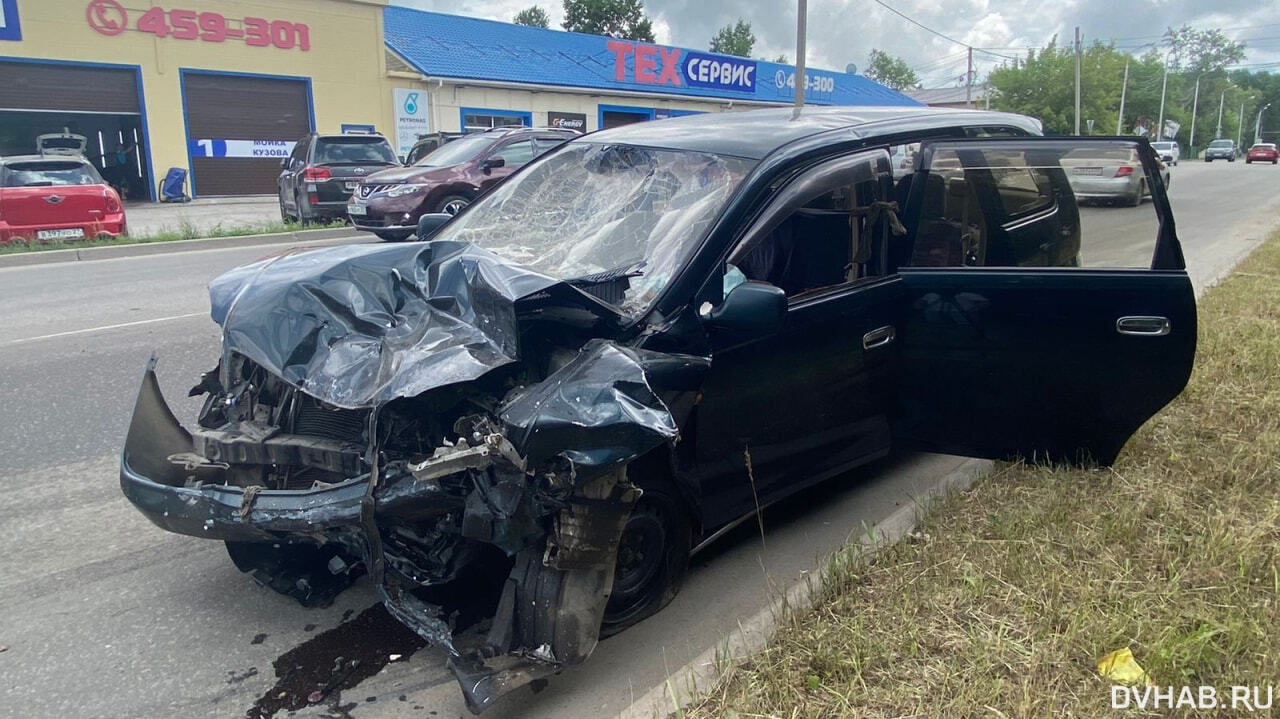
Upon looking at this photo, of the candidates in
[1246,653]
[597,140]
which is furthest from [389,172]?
[1246,653]

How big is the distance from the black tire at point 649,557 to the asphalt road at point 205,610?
86 millimetres

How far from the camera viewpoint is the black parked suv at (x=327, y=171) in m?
15.7

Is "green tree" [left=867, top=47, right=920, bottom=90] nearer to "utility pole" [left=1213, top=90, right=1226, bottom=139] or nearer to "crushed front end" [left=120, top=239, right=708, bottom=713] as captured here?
"utility pole" [left=1213, top=90, right=1226, bottom=139]

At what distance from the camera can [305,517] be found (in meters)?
2.65

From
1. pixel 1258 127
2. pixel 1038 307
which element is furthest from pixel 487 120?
pixel 1258 127

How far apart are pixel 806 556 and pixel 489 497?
170 centimetres

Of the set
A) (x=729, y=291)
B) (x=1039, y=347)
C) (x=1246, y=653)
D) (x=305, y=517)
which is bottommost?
(x=1246, y=653)

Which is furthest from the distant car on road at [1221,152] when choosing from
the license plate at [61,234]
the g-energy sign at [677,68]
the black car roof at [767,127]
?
the black car roof at [767,127]

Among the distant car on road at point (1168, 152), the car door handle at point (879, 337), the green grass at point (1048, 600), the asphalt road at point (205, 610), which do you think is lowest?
the asphalt road at point (205, 610)

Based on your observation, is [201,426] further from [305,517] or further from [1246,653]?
[1246,653]

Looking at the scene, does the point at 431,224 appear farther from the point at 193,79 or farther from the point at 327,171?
the point at 193,79

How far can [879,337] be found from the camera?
3.69 meters

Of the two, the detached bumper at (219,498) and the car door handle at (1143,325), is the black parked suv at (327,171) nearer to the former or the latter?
the detached bumper at (219,498)

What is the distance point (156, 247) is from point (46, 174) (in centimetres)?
194
